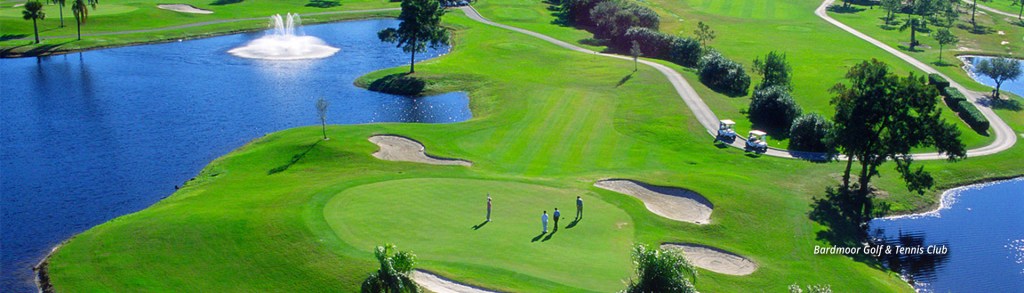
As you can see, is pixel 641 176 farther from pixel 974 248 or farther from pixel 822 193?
pixel 974 248

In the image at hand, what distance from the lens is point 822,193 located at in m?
76.1

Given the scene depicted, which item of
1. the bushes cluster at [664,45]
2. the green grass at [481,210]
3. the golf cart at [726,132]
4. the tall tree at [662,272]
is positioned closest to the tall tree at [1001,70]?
the green grass at [481,210]

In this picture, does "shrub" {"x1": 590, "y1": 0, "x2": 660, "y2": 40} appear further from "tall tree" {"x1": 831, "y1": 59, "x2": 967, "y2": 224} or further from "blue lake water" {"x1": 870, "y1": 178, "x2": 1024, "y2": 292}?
"blue lake water" {"x1": 870, "y1": 178, "x2": 1024, "y2": 292}

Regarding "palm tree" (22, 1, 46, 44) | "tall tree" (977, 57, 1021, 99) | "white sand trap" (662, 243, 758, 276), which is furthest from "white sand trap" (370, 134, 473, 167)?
"palm tree" (22, 1, 46, 44)

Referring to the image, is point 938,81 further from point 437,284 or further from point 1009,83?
point 437,284

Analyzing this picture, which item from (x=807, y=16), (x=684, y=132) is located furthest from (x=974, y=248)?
(x=807, y=16)

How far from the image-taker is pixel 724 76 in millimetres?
116812

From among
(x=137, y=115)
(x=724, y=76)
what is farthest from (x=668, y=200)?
(x=137, y=115)

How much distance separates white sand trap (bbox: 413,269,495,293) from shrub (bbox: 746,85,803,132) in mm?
59629

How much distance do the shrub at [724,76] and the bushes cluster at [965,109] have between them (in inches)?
1038

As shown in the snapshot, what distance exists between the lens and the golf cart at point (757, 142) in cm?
8843

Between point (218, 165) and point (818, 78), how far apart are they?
3469 inches

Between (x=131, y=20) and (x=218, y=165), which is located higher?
(x=131, y=20)

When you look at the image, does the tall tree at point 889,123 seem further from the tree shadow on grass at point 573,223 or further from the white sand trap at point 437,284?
the white sand trap at point 437,284
